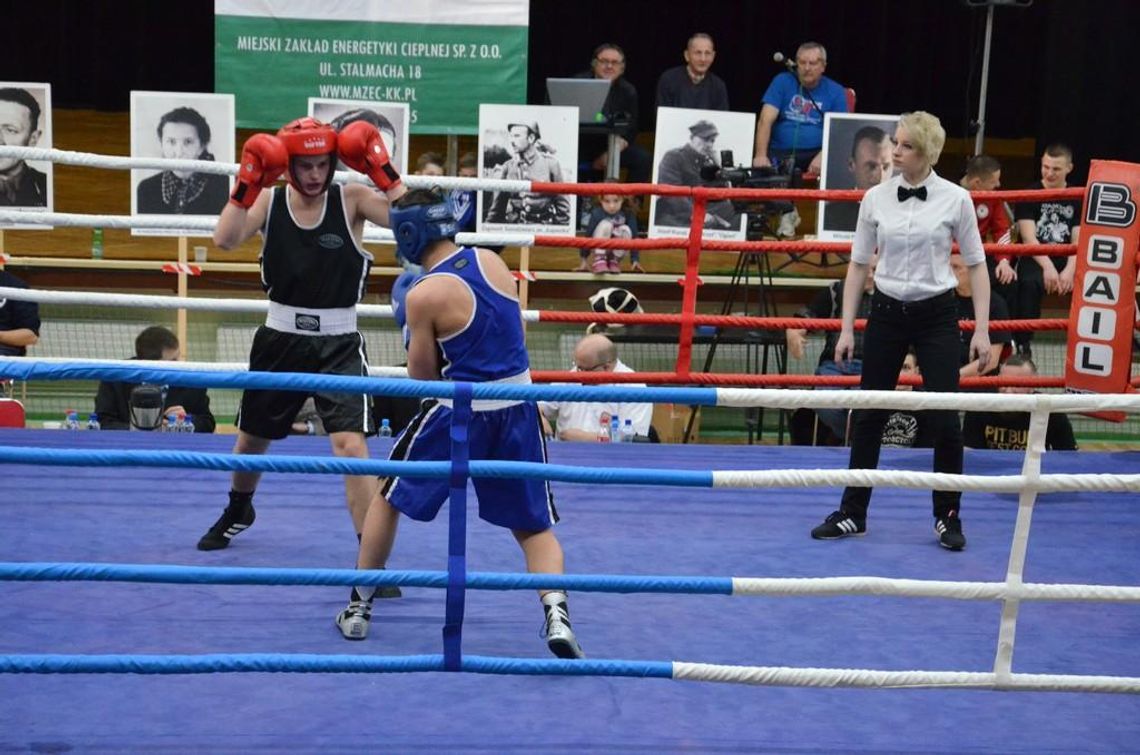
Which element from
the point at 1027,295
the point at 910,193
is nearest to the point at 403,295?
the point at 910,193

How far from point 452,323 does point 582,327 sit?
5148 mm

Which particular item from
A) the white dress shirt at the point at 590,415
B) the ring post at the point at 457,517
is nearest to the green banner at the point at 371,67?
the white dress shirt at the point at 590,415

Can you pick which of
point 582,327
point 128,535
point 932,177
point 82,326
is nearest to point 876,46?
point 582,327

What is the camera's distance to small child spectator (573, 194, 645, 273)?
8.14 m

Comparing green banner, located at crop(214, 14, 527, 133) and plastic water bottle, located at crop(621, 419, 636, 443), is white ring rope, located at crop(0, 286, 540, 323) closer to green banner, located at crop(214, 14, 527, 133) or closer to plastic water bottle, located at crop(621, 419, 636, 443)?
plastic water bottle, located at crop(621, 419, 636, 443)

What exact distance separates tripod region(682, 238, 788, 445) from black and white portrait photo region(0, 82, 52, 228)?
3478mm

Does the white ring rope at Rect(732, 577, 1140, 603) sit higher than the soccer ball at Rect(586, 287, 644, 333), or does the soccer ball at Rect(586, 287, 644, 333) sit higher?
the soccer ball at Rect(586, 287, 644, 333)

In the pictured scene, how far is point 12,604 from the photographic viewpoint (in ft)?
12.0

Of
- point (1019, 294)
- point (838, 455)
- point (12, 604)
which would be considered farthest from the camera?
point (1019, 294)

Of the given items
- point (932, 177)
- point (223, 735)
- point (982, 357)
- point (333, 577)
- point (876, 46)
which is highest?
point (876, 46)

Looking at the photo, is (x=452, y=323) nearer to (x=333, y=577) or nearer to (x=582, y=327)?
(x=333, y=577)

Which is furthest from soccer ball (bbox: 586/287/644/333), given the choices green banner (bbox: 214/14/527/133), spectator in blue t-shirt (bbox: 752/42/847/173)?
spectator in blue t-shirt (bbox: 752/42/847/173)

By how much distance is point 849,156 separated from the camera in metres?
7.47

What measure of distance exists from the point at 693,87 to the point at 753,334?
196 centimetres
